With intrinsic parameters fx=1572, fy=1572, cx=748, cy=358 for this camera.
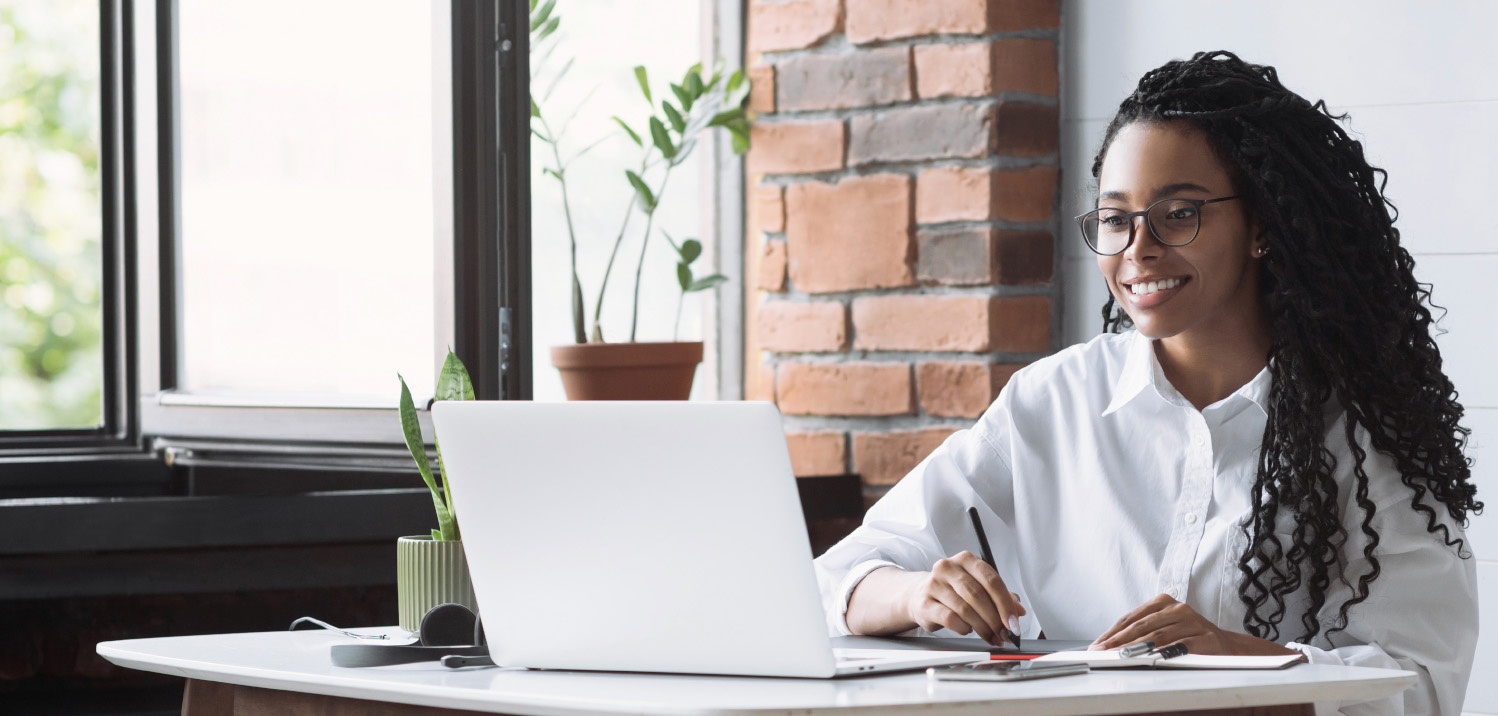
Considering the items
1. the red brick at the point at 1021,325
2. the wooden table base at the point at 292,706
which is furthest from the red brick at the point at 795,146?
the wooden table base at the point at 292,706

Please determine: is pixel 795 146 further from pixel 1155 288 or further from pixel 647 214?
pixel 1155 288

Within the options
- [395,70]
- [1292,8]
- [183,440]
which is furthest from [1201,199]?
[183,440]

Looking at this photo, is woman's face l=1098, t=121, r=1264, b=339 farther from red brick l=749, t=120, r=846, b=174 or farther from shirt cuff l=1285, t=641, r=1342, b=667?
red brick l=749, t=120, r=846, b=174

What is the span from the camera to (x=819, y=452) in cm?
233

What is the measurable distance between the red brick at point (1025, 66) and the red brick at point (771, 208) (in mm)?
390

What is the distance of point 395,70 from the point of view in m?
2.01

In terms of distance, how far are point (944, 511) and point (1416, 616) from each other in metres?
0.49

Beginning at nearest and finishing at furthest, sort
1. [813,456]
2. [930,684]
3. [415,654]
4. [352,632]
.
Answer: [930,684] → [415,654] → [352,632] → [813,456]

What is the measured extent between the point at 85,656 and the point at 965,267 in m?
1.31

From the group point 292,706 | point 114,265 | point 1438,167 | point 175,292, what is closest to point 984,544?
point 292,706

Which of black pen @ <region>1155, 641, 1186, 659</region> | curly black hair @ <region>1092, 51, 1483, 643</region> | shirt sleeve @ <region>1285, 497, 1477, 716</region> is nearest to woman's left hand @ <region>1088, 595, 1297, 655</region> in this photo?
black pen @ <region>1155, 641, 1186, 659</region>

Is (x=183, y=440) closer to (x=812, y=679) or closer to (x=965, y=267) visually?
(x=965, y=267)

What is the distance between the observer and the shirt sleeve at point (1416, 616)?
1.35 meters

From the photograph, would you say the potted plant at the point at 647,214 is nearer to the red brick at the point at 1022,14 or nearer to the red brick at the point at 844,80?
the red brick at the point at 844,80
